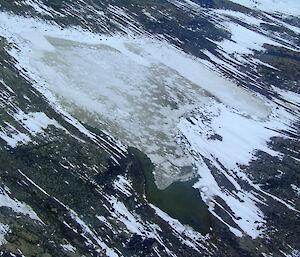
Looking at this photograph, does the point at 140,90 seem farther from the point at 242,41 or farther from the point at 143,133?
the point at 242,41

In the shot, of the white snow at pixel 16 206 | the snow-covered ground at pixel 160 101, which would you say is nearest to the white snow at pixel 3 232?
the white snow at pixel 16 206

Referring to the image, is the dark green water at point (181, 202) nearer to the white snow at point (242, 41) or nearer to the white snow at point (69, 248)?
the white snow at point (69, 248)

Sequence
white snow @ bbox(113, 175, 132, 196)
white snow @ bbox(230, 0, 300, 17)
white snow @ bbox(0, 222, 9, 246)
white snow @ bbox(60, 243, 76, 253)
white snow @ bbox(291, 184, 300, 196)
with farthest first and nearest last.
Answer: white snow @ bbox(230, 0, 300, 17), white snow @ bbox(291, 184, 300, 196), white snow @ bbox(113, 175, 132, 196), white snow @ bbox(60, 243, 76, 253), white snow @ bbox(0, 222, 9, 246)

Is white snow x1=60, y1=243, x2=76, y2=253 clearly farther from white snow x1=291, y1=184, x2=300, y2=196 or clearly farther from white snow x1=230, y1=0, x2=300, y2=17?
white snow x1=230, y1=0, x2=300, y2=17

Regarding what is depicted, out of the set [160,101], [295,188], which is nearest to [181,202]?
[295,188]

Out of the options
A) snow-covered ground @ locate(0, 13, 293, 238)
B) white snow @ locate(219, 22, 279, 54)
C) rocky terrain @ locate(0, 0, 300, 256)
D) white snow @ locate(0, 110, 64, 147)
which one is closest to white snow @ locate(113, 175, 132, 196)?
rocky terrain @ locate(0, 0, 300, 256)

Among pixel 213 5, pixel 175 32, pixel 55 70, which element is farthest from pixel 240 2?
pixel 55 70

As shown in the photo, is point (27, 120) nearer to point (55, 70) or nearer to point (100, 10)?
point (55, 70)
